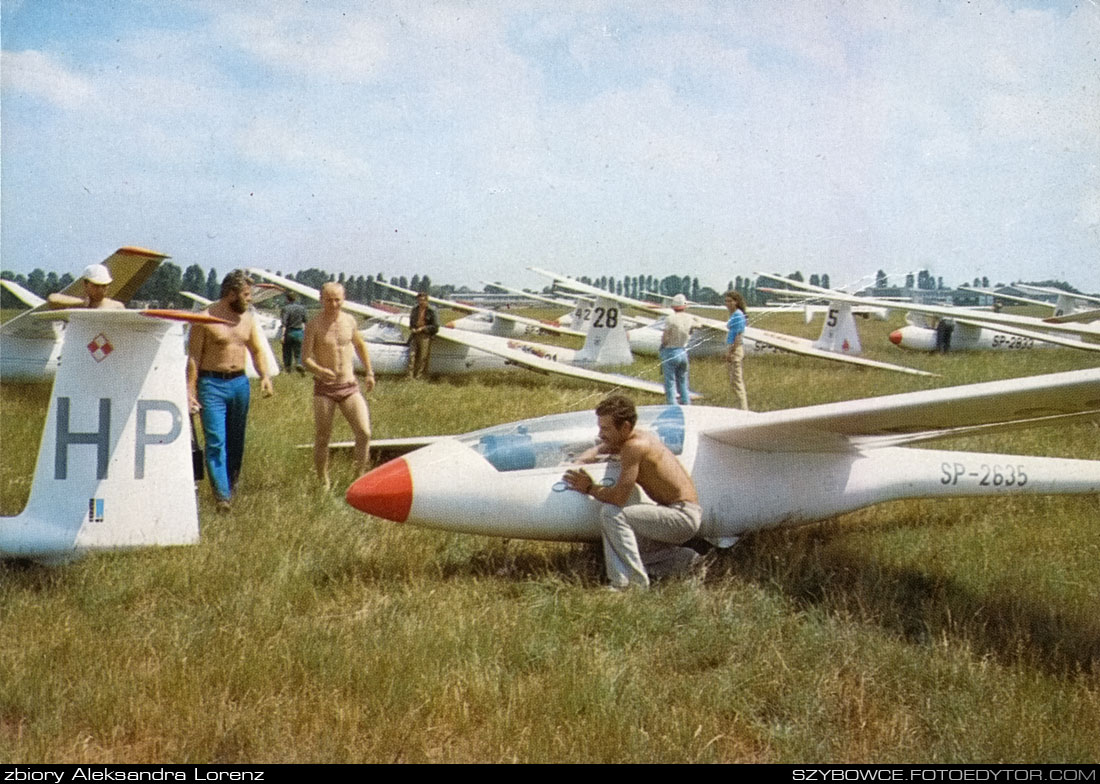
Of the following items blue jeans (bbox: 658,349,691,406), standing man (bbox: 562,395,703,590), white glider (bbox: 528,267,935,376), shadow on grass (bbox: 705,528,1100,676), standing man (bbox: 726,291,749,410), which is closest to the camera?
shadow on grass (bbox: 705,528,1100,676)

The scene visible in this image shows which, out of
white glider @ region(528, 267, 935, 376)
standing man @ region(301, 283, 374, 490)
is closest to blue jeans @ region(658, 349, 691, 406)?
white glider @ region(528, 267, 935, 376)

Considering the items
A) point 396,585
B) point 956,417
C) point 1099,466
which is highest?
point 956,417

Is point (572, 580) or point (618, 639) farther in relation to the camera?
point (572, 580)

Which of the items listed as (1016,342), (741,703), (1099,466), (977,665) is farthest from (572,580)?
(1016,342)

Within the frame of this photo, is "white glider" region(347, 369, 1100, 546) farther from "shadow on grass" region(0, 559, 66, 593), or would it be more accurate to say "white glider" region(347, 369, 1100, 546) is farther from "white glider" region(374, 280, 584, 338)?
"white glider" region(374, 280, 584, 338)

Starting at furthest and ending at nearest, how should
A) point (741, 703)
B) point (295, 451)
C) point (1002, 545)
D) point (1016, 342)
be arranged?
point (1016, 342) < point (295, 451) < point (1002, 545) < point (741, 703)

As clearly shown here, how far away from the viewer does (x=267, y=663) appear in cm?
403

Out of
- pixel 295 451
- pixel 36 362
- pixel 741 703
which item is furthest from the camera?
pixel 36 362

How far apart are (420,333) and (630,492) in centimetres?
1086

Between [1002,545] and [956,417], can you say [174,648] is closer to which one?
[956,417]

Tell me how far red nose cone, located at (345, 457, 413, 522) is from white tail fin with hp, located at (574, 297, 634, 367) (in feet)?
42.3

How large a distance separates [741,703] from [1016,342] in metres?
22.3

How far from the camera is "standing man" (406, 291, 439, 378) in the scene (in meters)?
15.7

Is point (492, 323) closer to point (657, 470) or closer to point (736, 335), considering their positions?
point (736, 335)
